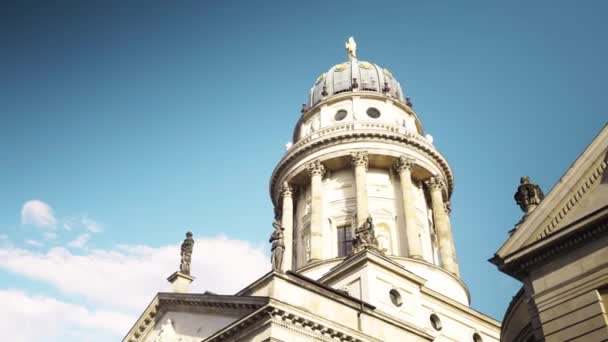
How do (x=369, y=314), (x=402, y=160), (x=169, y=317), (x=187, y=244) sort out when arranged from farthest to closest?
(x=402, y=160) → (x=187, y=244) → (x=169, y=317) → (x=369, y=314)

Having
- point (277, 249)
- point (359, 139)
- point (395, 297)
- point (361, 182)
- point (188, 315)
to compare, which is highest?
point (359, 139)

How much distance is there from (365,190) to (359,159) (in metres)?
2.46

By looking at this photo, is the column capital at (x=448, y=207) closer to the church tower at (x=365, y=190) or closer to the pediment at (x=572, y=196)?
the church tower at (x=365, y=190)

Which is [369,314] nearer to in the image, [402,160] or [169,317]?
[169,317]

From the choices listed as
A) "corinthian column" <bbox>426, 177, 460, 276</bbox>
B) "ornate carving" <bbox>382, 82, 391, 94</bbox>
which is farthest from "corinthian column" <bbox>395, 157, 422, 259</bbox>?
"ornate carving" <bbox>382, 82, 391, 94</bbox>

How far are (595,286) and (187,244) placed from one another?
21.8 meters

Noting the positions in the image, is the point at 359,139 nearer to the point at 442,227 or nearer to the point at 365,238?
the point at 442,227

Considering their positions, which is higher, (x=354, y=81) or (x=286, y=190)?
(x=354, y=81)

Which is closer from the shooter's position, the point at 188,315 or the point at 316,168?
the point at 188,315

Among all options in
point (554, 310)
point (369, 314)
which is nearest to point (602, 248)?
point (554, 310)

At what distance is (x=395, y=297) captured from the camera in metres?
30.6

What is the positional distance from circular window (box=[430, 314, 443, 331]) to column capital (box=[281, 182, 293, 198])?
14041 mm

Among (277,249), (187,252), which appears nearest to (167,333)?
(187,252)

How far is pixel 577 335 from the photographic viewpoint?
→ 16.6 meters
